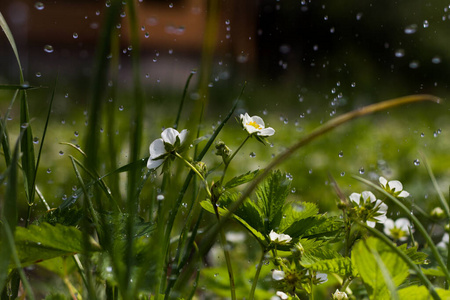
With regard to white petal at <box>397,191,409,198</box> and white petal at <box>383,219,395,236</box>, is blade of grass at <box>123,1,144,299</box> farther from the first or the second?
white petal at <box>383,219,395,236</box>

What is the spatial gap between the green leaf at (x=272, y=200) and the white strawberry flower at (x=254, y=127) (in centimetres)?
6

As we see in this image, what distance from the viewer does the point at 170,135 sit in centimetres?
64

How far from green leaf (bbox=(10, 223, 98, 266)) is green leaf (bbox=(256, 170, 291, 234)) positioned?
0.20 metres

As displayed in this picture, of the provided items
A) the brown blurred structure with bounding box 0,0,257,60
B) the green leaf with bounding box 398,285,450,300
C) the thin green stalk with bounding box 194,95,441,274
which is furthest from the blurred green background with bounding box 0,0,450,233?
the thin green stalk with bounding box 194,95,441,274

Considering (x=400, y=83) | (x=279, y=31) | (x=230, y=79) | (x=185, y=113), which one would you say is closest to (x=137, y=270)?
(x=185, y=113)

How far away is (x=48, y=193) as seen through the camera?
2.20m

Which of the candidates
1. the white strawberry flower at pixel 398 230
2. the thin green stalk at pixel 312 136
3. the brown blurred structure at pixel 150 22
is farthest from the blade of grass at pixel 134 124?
the brown blurred structure at pixel 150 22

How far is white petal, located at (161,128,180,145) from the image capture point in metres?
0.63

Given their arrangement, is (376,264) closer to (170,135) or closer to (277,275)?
(277,275)

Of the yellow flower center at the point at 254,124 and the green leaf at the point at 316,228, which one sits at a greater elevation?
Result: the yellow flower center at the point at 254,124

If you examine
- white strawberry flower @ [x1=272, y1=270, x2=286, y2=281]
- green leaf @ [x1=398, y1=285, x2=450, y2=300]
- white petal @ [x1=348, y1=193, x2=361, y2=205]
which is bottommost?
white strawberry flower @ [x1=272, y1=270, x2=286, y2=281]

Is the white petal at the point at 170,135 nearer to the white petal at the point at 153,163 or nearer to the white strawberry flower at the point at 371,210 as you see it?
the white petal at the point at 153,163

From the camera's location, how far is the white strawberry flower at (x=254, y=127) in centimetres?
71

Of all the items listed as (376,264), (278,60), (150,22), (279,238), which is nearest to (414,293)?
(376,264)
